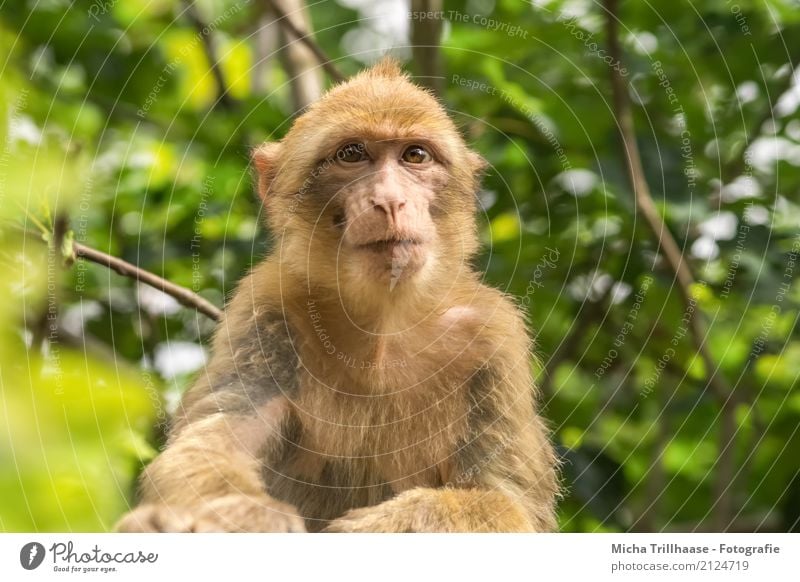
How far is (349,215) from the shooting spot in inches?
139

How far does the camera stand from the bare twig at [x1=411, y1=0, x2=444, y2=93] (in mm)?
4625

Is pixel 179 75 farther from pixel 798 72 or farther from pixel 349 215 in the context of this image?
pixel 798 72

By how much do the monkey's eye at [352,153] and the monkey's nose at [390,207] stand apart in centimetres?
31

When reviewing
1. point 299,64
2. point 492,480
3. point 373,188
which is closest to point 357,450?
point 492,480

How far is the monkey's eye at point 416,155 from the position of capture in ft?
12.2

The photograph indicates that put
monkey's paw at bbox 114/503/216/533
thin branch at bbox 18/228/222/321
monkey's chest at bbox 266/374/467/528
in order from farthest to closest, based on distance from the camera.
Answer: monkey's chest at bbox 266/374/467/528
thin branch at bbox 18/228/222/321
monkey's paw at bbox 114/503/216/533

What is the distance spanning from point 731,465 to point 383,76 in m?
2.95

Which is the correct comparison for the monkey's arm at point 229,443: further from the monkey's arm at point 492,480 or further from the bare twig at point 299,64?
the bare twig at point 299,64

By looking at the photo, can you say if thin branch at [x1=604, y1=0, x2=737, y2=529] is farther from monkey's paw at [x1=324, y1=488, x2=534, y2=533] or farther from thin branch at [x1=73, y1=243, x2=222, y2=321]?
thin branch at [x1=73, y1=243, x2=222, y2=321]

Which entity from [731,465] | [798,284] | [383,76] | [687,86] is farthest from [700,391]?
[383,76]

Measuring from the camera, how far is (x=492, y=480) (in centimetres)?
366

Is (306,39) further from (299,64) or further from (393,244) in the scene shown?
(393,244)

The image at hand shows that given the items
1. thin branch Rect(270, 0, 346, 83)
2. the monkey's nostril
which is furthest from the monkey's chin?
thin branch Rect(270, 0, 346, 83)

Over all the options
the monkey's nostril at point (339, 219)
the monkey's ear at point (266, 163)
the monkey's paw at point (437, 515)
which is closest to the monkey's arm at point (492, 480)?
the monkey's paw at point (437, 515)
